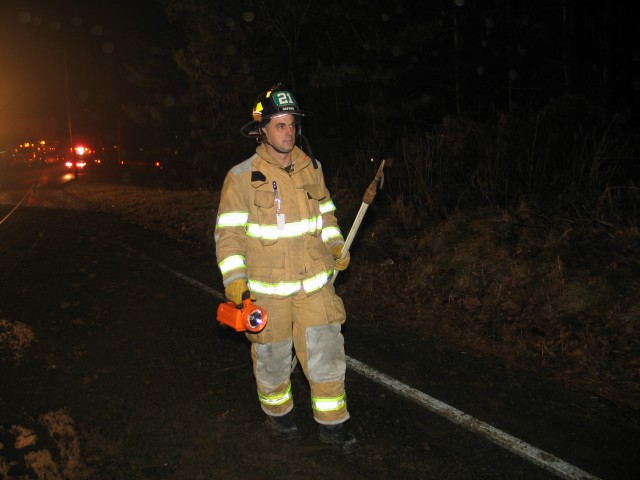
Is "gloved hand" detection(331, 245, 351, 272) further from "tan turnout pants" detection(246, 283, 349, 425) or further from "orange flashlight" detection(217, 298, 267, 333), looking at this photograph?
"orange flashlight" detection(217, 298, 267, 333)

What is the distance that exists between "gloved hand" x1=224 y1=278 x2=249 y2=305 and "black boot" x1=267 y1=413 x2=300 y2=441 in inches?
39.3

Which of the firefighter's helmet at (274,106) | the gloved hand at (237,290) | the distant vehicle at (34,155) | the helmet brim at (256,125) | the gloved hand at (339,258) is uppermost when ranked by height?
the distant vehicle at (34,155)

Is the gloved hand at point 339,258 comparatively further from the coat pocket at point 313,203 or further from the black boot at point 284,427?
the black boot at point 284,427

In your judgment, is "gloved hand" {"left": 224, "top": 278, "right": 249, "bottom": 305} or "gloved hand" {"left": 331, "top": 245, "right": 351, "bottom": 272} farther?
"gloved hand" {"left": 331, "top": 245, "right": 351, "bottom": 272}

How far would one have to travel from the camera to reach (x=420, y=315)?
6.52 meters

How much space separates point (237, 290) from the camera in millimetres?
3479

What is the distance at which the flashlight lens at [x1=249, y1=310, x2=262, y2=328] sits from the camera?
3471mm

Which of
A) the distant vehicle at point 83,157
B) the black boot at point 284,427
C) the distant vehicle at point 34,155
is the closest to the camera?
the black boot at point 284,427

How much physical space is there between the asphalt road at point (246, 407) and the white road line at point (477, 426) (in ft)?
0.04

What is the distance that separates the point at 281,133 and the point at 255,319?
1.17 m

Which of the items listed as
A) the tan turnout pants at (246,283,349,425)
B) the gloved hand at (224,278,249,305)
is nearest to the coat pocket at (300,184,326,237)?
the tan turnout pants at (246,283,349,425)

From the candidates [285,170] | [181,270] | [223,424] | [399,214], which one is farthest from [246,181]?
[399,214]

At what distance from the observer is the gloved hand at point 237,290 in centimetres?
347

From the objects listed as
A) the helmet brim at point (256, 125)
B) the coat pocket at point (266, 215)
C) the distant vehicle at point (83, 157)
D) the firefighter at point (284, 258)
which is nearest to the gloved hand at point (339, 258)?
the firefighter at point (284, 258)
